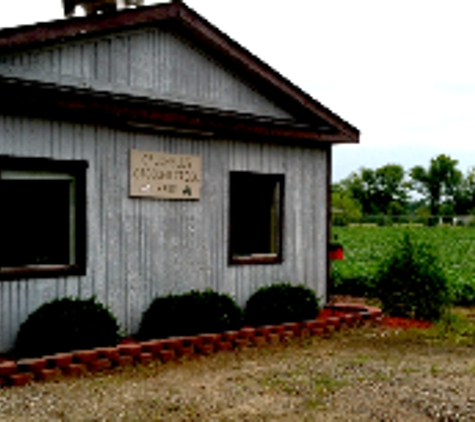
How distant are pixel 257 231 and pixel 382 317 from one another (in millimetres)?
2840

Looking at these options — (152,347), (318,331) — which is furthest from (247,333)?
(152,347)

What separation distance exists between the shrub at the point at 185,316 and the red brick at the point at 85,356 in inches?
61.0

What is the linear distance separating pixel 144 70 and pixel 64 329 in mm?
4112

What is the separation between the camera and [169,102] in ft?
36.2

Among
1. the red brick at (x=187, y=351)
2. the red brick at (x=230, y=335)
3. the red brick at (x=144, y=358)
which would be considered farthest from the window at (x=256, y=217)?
the red brick at (x=144, y=358)

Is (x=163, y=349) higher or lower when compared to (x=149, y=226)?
lower

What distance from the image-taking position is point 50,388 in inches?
321

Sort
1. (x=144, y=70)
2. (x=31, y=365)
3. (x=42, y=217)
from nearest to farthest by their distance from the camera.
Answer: (x=31, y=365) → (x=42, y=217) → (x=144, y=70)

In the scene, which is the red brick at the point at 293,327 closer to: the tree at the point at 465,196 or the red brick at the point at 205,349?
the red brick at the point at 205,349

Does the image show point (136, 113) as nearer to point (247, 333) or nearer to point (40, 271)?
point (40, 271)

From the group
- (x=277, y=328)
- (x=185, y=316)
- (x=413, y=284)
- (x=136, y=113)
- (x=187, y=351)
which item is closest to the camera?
(x=187, y=351)

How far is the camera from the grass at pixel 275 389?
729cm

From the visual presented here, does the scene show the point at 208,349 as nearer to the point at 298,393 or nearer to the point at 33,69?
the point at 298,393

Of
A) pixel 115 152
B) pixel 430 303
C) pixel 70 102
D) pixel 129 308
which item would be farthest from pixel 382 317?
pixel 70 102
